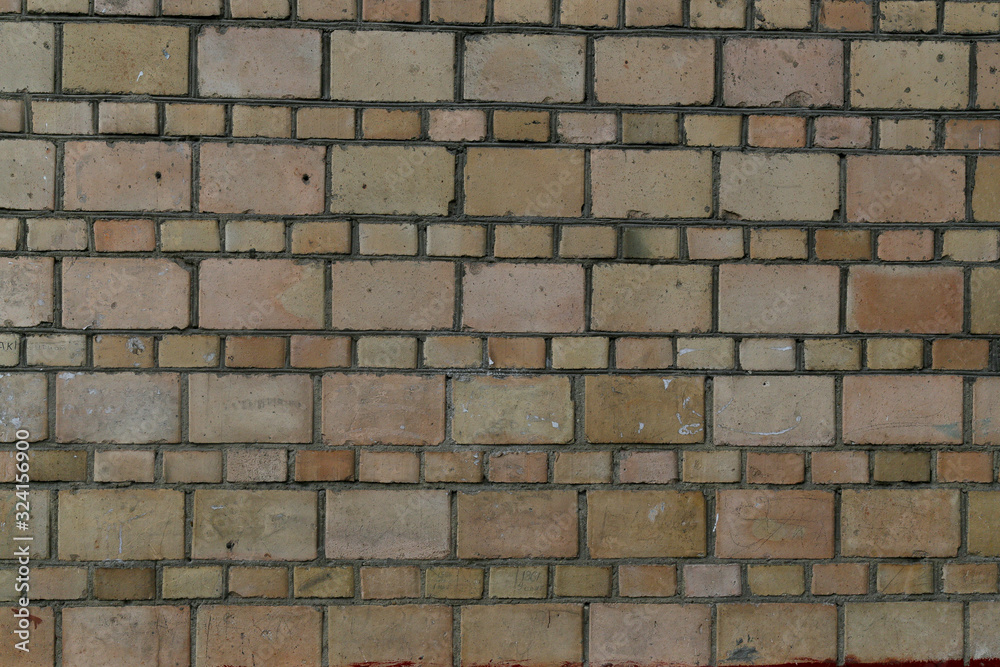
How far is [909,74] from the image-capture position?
6.29ft

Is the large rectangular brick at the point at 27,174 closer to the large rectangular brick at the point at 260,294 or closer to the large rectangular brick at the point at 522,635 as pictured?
the large rectangular brick at the point at 260,294

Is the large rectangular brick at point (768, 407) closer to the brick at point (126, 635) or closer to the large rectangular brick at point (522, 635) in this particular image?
the large rectangular brick at point (522, 635)

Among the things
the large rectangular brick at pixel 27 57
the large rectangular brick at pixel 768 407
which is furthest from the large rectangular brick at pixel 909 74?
the large rectangular brick at pixel 27 57

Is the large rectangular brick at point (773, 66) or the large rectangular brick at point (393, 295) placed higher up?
the large rectangular brick at point (773, 66)

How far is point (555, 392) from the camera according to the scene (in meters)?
1.89

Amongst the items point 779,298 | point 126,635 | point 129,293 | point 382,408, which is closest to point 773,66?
point 779,298

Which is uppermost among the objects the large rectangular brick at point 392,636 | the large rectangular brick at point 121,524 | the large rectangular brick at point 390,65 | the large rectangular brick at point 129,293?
the large rectangular brick at point 390,65

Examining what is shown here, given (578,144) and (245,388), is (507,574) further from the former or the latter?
(578,144)

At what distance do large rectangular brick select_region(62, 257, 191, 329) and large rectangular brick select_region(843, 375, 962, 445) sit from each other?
192 cm

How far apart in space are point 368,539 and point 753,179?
151 centimetres

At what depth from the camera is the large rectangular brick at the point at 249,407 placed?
6.14ft

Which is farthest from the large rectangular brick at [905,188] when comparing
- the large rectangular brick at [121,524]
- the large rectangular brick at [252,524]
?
the large rectangular brick at [121,524]

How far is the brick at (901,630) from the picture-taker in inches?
75.5

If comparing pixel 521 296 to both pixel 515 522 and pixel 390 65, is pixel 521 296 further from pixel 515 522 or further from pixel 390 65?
pixel 390 65
